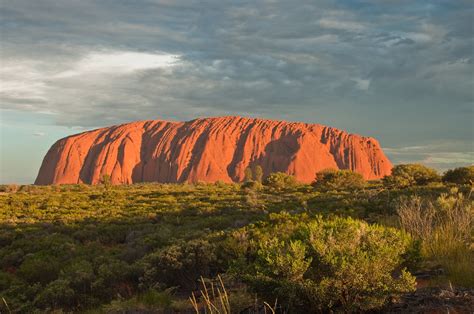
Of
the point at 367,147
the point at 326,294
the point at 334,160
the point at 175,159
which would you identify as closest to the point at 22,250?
the point at 326,294

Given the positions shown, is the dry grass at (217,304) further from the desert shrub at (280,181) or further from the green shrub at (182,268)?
the desert shrub at (280,181)

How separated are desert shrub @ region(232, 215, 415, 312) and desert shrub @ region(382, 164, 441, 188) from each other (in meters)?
32.5

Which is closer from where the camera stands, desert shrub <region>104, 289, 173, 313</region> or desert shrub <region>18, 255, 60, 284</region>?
desert shrub <region>104, 289, 173, 313</region>

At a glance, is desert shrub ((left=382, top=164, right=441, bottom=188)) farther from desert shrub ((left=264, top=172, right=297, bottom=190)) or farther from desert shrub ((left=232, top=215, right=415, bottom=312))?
desert shrub ((left=232, top=215, right=415, bottom=312))

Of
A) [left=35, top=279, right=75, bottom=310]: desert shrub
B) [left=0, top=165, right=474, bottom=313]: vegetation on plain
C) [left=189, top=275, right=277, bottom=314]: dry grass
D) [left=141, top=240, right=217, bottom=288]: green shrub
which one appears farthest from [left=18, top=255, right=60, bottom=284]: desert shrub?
[left=189, top=275, right=277, bottom=314]: dry grass

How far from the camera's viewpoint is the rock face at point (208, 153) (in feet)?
350

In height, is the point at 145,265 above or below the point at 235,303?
below

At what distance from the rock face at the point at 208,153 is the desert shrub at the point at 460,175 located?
214 ft

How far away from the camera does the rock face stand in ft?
350

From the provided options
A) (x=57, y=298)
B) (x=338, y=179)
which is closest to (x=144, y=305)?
(x=57, y=298)

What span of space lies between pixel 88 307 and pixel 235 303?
5000 mm

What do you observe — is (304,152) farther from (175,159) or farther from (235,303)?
(235,303)

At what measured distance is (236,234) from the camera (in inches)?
399

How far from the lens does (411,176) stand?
1601 inches
